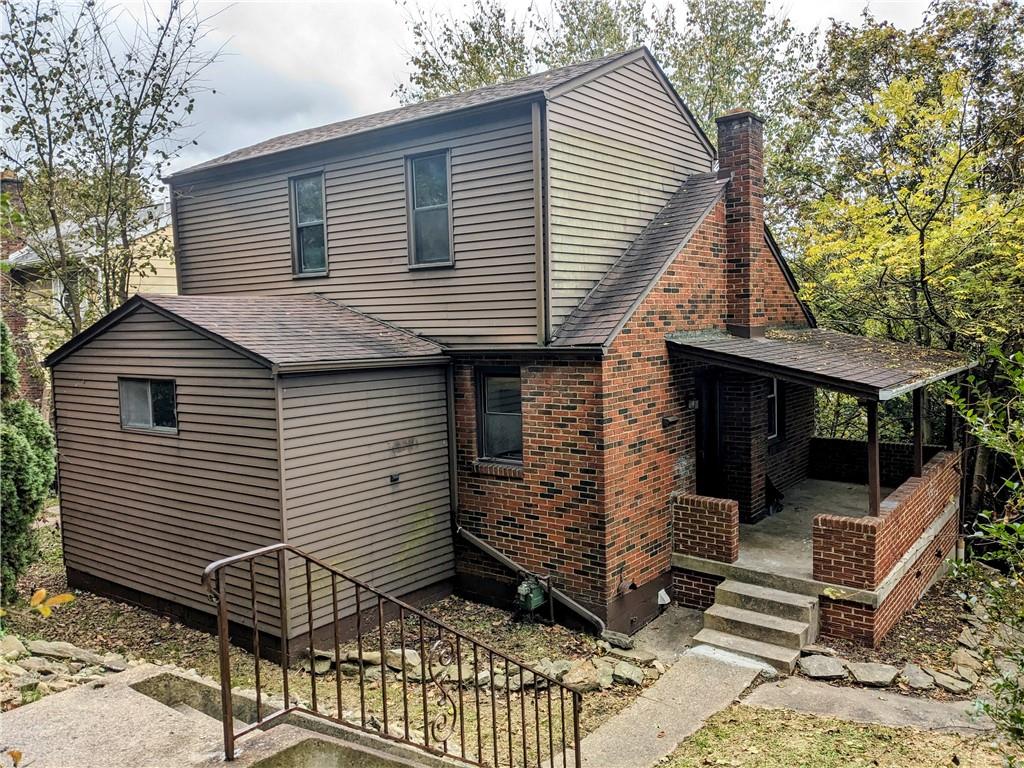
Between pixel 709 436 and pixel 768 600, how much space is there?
3.09 m

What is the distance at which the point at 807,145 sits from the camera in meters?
17.5

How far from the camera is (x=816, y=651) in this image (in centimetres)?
784

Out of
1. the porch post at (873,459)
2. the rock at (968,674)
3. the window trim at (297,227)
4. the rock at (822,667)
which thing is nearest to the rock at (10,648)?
the window trim at (297,227)

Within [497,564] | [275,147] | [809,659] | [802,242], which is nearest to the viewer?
[809,659]

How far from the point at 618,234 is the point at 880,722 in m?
6.29

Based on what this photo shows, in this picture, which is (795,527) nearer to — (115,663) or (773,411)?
(773,411)

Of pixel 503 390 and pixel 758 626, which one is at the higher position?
pixel 503 390

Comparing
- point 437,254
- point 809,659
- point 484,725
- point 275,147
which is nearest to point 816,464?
point 809,659

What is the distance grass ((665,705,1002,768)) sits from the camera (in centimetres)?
557

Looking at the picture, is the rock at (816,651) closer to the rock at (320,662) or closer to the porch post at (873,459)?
the porch post at (873,459)

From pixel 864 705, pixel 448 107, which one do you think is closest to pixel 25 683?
pixel 864 705

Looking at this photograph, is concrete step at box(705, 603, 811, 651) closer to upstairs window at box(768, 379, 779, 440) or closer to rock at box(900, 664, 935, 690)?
rock at box(900, 664, 935, 690)

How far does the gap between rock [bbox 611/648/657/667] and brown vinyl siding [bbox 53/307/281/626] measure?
383cm

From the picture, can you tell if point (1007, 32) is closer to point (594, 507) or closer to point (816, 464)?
point (816, 464)
